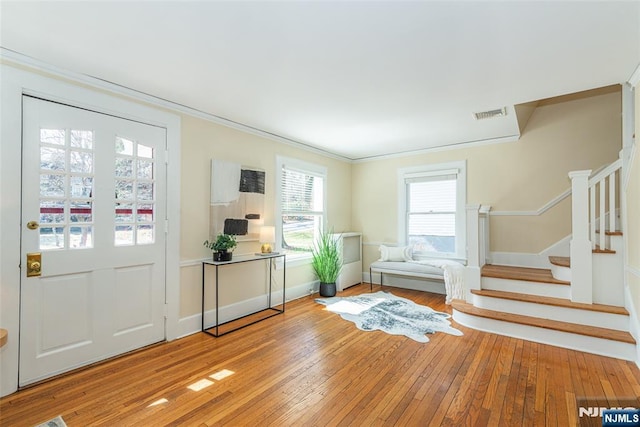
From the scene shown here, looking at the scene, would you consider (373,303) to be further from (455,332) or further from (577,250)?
(577,250)

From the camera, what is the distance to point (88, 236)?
103 inches

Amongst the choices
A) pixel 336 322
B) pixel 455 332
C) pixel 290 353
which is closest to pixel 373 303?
pixel 336 322

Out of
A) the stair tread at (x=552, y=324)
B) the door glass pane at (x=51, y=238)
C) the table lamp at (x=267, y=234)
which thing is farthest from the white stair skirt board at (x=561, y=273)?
the door glass pane at (x=51, y=238)

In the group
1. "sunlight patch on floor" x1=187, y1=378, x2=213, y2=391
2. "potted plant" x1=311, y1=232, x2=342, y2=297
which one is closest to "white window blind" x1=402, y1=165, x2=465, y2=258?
"potted plant" x1=311, y1=232, x2=342, y2=297

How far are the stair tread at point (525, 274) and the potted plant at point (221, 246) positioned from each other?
10.2 feet

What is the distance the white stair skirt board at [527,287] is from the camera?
3265 mm

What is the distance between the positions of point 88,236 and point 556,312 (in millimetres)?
4598

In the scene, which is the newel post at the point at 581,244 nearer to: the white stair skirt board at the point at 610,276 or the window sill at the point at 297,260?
the white stair skirt board at the point at 610,276

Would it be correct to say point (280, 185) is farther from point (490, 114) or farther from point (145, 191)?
point (490, 114)

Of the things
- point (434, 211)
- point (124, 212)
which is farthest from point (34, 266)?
point (434, 211)

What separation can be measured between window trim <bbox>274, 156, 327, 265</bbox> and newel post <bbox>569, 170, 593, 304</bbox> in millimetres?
3376

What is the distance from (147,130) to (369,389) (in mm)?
3089

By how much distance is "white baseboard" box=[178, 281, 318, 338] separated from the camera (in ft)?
10.8

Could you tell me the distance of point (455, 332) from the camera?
3301mm
